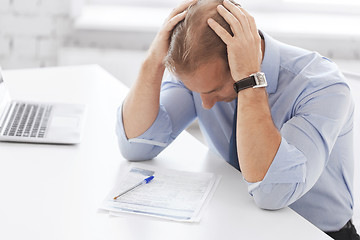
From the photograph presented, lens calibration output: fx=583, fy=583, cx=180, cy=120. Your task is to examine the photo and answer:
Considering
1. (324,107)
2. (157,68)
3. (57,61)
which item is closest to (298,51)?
(324,107)

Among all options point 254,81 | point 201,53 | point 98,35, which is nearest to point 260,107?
point 254,81

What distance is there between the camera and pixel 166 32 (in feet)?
4.56

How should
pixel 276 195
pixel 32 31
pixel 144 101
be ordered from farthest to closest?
pixel 32 31 < pixel 144 101 < pixel 276 195

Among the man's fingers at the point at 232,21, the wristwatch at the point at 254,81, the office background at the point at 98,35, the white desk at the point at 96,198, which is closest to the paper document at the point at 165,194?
the white desk at the point at 96,198

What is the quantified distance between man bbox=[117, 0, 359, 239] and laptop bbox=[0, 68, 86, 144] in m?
0.19

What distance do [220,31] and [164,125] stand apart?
37 centimetres

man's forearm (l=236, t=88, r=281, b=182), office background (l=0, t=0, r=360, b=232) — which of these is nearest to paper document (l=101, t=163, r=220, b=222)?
man's forearm (l=236, t=88, r=281, b=182)

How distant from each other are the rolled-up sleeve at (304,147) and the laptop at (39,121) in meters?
0.58

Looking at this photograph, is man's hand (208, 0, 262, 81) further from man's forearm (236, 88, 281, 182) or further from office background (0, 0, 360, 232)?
office background (0, 0, 360, 232)

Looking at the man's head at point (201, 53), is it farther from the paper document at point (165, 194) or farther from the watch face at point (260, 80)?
the paper document at point (165, 194)

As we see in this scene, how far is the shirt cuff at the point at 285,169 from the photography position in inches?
48.1

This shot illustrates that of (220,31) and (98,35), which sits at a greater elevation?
(220,31)

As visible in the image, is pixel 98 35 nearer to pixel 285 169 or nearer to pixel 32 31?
pixel 32 31

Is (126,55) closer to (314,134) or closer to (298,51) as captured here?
(298,51)
